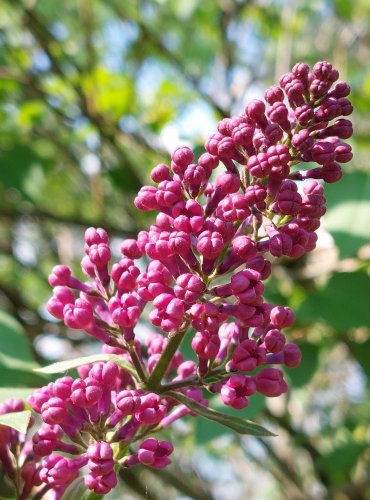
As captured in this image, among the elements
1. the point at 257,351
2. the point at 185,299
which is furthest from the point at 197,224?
the point at 257,351

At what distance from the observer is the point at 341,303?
2.37m

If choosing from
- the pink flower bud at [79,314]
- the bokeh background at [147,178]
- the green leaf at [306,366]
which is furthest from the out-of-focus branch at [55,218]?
the pink flower bud at [79,314]

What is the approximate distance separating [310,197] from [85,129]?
266 centimetres

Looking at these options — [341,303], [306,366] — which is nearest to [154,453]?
[341,303]

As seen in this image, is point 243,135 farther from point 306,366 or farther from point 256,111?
point 306,366

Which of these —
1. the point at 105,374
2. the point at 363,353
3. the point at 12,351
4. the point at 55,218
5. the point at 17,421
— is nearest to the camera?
the point at 17,421

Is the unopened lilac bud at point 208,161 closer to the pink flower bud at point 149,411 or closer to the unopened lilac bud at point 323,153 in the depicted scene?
the unopened lilac bud at point 323,153

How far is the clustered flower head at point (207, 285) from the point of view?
4.22 ft

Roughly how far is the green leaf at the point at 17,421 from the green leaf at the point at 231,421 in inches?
12.6

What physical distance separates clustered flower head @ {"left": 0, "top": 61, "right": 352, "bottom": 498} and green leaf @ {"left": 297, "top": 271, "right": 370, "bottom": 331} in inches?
36.2

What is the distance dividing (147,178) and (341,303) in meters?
2.26

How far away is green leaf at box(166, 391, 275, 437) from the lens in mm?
1316

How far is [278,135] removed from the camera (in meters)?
1.34

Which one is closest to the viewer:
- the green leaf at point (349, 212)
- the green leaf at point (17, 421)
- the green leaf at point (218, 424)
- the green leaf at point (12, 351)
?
the green leaf at point (17, 421)
